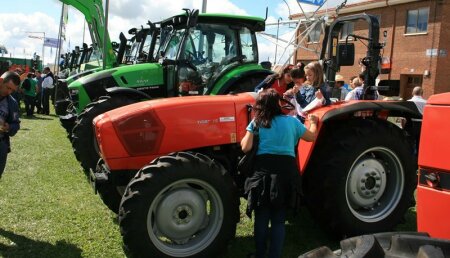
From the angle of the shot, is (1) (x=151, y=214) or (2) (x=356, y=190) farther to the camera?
(2) (x=356, y=190)

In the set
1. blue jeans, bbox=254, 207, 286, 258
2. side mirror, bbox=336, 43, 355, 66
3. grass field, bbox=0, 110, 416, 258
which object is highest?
side mirror, bbox=336, 43, 355, 66

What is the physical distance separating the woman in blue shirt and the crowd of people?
14736 millimetres

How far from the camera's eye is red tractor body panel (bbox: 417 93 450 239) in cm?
249

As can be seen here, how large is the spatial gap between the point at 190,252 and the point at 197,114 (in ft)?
3.94

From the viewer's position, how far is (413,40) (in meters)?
24.4

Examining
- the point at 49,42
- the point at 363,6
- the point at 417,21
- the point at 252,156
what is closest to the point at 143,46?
the point at 252,156

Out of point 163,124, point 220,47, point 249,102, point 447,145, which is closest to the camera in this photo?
point 447,145

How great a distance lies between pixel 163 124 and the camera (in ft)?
13.5

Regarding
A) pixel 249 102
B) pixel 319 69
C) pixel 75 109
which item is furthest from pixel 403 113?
pixel 75 109

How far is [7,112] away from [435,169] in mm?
4086

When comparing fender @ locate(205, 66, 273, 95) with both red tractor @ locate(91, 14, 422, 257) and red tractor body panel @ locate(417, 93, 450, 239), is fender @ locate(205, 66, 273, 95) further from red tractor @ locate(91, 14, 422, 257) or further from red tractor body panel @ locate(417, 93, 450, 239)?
red tractor body panel @ locate(417, 93, 450, 239)

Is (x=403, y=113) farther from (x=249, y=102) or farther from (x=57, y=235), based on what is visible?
(x=57, y=235)

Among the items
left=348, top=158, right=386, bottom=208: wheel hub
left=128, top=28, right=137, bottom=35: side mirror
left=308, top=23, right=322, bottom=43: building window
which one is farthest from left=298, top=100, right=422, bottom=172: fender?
left=308, top=23, right=322, bottom=43: building window

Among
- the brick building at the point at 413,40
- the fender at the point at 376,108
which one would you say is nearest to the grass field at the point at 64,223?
the fender at the point at 376,108
